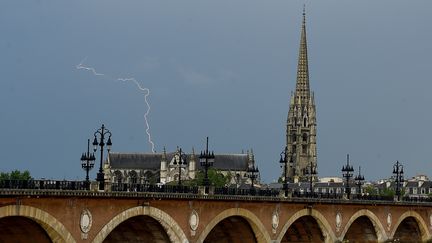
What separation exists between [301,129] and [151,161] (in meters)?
38.0

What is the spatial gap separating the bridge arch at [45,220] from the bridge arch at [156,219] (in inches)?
128

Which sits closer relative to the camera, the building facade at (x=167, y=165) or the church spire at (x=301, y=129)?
the building facade at (x=167, y=165)

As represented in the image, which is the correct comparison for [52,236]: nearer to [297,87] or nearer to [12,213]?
[12,213]

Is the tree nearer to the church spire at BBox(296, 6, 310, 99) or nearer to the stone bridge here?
the church spire at BBox(296, 6, 310, 99)

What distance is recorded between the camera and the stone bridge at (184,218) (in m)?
45.1

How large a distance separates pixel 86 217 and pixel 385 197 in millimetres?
44146

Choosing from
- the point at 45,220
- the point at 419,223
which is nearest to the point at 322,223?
the point at 419,223

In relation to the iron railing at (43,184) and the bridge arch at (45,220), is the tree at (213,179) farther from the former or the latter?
the bridge arch at (45,220)

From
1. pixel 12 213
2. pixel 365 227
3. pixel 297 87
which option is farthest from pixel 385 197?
pixel 297 87

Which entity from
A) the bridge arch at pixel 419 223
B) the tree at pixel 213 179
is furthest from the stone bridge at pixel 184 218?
the tree at pixel 213 179

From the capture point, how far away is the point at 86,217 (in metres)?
47.3

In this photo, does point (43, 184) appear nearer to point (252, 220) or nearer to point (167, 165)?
point (252, 220)

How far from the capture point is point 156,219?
175ft

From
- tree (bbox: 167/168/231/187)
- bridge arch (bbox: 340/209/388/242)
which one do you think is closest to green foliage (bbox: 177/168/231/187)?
tree (bbox: 167/168/231/187)
